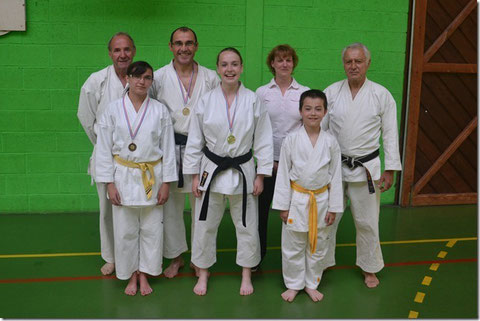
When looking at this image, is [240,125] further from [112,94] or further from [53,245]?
[53,245]

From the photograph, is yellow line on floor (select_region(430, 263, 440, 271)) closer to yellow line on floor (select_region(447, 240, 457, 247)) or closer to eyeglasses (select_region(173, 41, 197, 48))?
yellow line on floor (select_region(447, 240, 457, 247))

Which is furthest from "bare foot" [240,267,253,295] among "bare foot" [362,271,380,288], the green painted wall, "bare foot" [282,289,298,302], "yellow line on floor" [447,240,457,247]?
the green painted wall

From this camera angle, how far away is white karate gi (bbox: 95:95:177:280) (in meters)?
2.60

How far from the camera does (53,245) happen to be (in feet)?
11.7

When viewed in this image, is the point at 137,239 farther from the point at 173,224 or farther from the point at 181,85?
the point at 181,85

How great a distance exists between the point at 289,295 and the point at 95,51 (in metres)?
2.75

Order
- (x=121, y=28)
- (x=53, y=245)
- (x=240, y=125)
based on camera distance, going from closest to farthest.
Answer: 1. (x=240, y=125)
2. (x=53, y=245)
3. (x=121, y=28)

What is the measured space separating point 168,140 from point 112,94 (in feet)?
1.67

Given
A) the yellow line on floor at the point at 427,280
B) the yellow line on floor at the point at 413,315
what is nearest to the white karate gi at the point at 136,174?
the yellow line on floor at the point at 413,315

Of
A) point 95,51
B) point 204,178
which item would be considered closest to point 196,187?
point 204,178

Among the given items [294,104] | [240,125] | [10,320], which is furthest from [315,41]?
[10,320]

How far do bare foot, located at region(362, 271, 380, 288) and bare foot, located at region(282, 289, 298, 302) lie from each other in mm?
524

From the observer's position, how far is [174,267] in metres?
3.08

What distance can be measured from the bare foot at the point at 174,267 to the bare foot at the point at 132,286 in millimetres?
258
